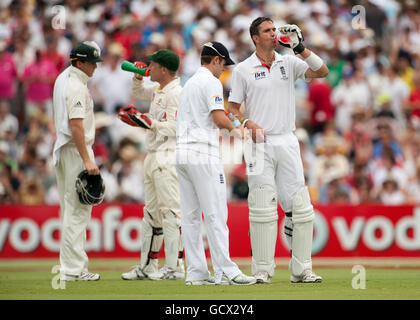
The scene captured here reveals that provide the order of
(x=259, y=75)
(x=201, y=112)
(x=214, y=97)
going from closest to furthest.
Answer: (x=214, y=97), (x=201, y=112), (x=259, y=75)

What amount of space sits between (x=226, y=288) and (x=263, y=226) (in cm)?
103

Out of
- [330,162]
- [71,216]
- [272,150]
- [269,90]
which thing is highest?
[269,90]

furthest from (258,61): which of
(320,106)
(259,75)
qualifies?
(320,106)

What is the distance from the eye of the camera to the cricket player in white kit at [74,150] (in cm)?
1112

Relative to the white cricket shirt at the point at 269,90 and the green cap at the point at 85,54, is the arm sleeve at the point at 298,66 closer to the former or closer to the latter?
the white cricket shirt at the point at 269,90

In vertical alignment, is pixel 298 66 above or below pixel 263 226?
above

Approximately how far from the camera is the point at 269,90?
34.7 ft

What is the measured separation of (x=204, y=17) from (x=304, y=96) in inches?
140

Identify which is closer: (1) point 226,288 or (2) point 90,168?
(1) point 226,288

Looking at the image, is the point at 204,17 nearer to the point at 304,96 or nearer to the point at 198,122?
the point at 304,96

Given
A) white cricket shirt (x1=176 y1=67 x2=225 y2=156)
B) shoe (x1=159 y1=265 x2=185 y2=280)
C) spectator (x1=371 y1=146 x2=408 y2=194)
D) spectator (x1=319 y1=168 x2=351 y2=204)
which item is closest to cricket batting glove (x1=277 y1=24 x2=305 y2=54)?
white cricket shirt (x1=176 y1=67 x2=225 y2=156)

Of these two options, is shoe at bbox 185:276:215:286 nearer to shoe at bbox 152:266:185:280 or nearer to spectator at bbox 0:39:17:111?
shoe at bbox 152:266:185:280

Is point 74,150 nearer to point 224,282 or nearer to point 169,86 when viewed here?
point 169,86
